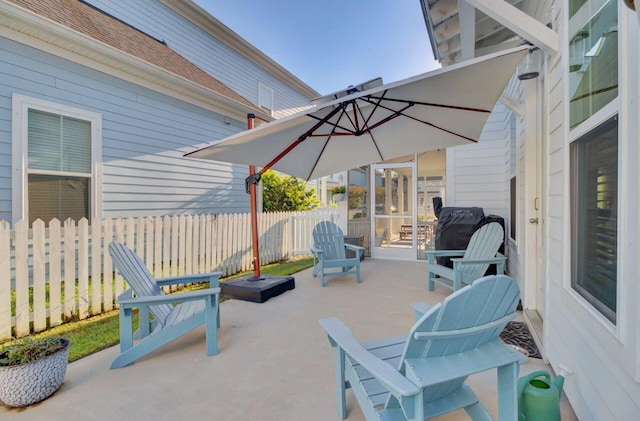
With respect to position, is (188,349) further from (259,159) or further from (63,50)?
(63,50)

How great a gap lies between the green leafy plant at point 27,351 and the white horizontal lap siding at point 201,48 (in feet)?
22.8

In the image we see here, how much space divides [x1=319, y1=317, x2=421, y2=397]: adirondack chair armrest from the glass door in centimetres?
549

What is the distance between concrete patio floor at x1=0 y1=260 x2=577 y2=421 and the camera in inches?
75.8

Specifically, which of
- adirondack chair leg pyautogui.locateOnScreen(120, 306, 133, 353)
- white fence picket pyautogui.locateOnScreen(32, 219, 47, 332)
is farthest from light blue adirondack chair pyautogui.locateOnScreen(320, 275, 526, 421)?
white fence picket pyautogui.locateOnScreen(32, 219, 47, 332)

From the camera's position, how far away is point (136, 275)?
2.74 metres

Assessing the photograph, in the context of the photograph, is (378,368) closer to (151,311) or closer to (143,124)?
(151,311)

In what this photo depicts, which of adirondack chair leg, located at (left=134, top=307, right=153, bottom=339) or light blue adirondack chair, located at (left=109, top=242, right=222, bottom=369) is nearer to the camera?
light blue adirondack chair, located at (left=109, top=242, right=222, bottom=369)

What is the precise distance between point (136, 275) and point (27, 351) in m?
0.85

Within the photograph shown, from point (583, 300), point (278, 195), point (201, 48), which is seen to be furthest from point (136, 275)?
point (201, 48)

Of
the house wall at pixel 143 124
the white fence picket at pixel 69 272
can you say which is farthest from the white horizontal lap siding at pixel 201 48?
the white fence picket at pixel 69 272

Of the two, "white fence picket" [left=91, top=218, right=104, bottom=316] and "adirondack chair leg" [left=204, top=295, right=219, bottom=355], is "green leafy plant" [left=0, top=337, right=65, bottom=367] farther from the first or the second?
"white fence picket" [left=91, top=218, right=104, bottom=316]

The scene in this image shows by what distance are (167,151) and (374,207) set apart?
4562 millimetres

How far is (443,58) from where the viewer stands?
17.8 feet

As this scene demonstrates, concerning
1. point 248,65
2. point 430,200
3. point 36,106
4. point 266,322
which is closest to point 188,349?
point 266,322
